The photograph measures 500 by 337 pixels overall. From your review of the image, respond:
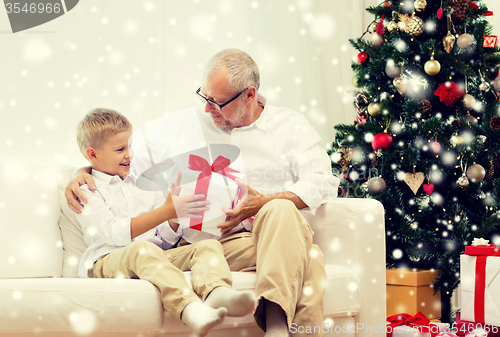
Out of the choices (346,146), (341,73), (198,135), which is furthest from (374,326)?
(341,73)

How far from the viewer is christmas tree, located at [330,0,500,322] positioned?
2004 mm

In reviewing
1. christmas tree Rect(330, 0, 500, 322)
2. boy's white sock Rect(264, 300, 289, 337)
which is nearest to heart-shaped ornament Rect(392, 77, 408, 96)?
christmas tree Rect(330, 0, 500, 322)

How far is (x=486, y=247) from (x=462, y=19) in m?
1.02

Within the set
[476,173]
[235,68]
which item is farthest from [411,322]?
[235,68]

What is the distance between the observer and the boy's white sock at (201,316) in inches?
39.4

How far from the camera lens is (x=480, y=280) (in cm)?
174

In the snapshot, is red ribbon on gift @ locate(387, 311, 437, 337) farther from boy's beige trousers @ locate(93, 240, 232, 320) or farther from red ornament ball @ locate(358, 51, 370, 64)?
red ornament ball @ locate(358, 51, 370, 64)

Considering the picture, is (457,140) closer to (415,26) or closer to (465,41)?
(465,41)

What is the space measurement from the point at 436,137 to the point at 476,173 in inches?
8.7

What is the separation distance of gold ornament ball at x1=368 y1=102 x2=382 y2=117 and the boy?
1.07 metres

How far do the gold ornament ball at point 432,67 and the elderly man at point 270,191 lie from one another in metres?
0.68

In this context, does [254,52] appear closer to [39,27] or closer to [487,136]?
[39,27]

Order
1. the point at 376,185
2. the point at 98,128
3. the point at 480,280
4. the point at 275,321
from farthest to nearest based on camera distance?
the point at 376,185 < the point at 480,280 < the point at 98,128 < the point at 275,321

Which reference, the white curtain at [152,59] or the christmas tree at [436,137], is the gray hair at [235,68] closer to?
the white curtain at [152,59]
